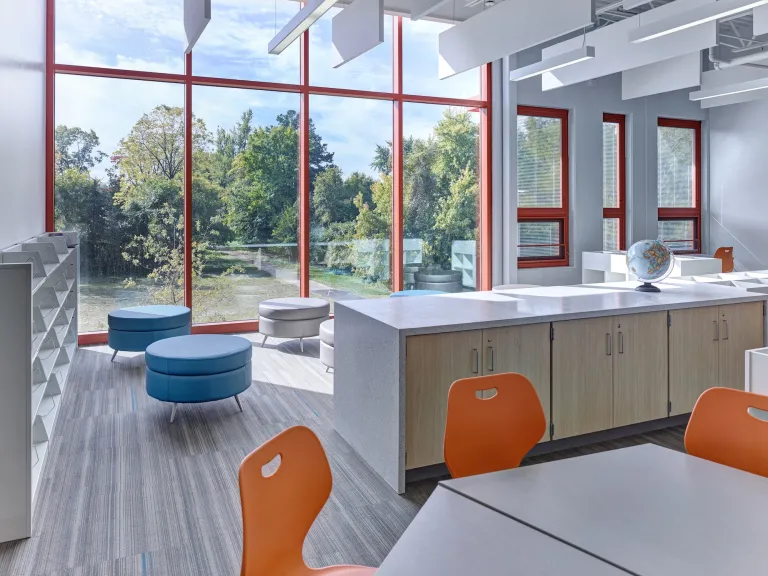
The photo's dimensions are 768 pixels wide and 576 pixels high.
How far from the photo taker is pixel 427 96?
8.41 meters

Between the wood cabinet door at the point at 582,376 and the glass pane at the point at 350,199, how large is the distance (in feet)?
15.6

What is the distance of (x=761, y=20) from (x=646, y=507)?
642 centimetres

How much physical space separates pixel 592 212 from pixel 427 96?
126 inches

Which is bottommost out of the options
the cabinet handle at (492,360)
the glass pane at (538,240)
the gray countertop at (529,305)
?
the cabinet handle at (492,360)

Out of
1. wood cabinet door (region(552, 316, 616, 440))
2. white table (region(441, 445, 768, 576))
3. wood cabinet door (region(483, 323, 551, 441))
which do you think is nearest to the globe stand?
wood cabinet door (region(552, 316, 616, 440))

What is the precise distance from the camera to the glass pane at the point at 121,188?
6.72 meters

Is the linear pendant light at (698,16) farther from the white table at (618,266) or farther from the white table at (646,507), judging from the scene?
the white table at (646,507)

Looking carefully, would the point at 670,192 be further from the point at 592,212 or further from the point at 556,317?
the point at 556,317

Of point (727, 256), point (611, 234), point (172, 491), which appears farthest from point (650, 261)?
point (727, 256)

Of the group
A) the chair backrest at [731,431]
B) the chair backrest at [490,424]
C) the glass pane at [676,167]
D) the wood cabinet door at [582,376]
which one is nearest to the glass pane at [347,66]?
the glass pane at [676,167]

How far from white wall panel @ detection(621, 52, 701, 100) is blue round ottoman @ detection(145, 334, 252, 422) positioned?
674cm

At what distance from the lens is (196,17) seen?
473 cm

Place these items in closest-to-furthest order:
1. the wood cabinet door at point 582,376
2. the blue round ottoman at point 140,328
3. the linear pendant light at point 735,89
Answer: the wood cabinet door at point 582,376
the blue round ottoman at point 140,328
the linear pendant light at point 735,89

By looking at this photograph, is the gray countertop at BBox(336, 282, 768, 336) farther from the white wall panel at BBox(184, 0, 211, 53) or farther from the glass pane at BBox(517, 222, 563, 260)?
the glass pane at BBox(517, 222, 563, 260)
